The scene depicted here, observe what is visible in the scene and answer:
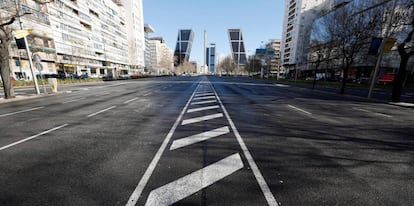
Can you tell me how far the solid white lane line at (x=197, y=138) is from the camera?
14.7 feet

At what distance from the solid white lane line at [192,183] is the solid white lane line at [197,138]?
122 centimetres

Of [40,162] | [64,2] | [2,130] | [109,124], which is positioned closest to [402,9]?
[109,124]

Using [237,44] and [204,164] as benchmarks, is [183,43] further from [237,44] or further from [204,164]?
[204,164]

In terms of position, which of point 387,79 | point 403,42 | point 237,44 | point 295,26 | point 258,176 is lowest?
point 258,176

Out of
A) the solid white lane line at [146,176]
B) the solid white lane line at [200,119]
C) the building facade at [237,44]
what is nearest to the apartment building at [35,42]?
the solid white lane line at [200,119]

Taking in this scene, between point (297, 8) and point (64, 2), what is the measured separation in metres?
89.5

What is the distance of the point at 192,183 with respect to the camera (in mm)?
2932

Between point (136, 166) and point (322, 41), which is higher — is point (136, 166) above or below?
below

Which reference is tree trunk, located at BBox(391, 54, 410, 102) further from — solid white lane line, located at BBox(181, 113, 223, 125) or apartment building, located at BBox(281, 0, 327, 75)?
apartment building, located at BBox(281, 0, 327, 75)

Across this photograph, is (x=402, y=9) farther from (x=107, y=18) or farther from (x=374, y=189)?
(x=107, y=18)

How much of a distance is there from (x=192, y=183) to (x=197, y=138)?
202 centimetres

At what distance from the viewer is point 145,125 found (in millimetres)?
6207

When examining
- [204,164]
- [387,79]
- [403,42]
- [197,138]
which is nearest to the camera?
[204,164]

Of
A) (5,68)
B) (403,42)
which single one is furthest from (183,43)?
(403,42)
